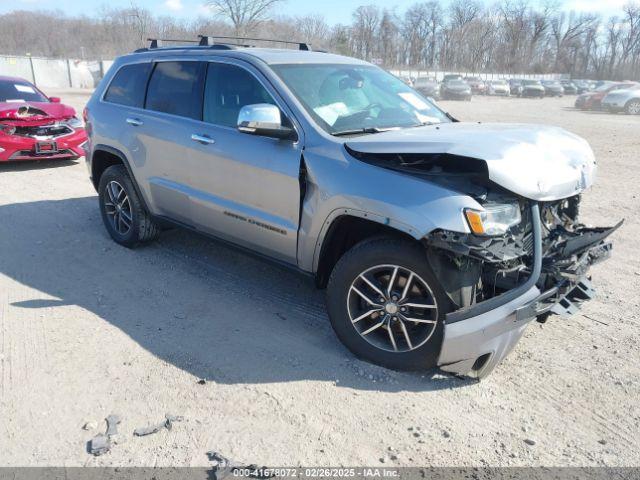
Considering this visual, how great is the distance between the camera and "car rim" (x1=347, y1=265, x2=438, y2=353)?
10.5 ft

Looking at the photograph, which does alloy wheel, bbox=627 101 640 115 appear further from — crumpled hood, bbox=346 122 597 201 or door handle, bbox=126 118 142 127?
door handle, bbox=126 118 142 127

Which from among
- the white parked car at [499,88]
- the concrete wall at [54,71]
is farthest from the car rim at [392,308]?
the white parked car at [499,88]

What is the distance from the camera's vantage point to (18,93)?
9859 millimetres

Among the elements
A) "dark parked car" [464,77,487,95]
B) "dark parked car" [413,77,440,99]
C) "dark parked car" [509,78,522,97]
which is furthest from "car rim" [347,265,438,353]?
"dark parked car" [464,77,487,95]

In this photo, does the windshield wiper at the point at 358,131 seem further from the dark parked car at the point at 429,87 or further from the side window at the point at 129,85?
the dark parked car at the point at 429,87

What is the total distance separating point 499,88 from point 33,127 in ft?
152

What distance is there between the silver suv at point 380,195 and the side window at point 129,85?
16.2 inches

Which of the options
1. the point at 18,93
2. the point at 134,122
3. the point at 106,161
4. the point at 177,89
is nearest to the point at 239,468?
the point at 177,89

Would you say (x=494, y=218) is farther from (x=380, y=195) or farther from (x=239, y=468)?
(x=239, y=468)

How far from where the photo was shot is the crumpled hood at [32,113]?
8914 millimetres

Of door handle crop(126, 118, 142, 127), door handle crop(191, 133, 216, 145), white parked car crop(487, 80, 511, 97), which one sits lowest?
white parked car crop(487, 80, 511, 97)

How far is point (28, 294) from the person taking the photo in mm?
4496

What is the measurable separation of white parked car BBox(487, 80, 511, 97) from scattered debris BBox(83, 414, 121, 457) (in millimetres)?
50960

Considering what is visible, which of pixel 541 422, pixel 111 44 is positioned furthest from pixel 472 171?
pixel 111 44
